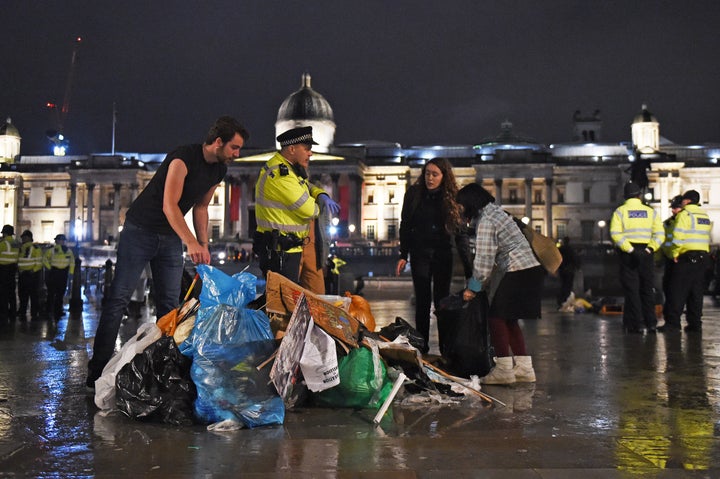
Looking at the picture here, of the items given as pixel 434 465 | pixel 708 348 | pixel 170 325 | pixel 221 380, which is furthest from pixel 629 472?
pixel 708 348

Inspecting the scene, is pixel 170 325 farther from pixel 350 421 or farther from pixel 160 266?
pixel 350 421

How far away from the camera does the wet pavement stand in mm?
3732

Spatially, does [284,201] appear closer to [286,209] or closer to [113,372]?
[286,209]

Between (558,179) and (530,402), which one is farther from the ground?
(558,179)

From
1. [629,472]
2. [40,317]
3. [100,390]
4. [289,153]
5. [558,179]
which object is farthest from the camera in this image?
[558,179]

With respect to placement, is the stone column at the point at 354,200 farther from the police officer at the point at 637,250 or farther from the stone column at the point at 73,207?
the police officer at the point at 637,250

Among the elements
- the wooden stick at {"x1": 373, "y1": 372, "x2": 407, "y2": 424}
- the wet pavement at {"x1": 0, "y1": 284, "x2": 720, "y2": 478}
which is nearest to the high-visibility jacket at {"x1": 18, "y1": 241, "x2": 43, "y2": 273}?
the wet pavement at {"x1": 0, "y1": 284, "x2": 720, "y2": 478}

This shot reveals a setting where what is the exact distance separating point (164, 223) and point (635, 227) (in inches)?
302

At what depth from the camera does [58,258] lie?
51.4 ft

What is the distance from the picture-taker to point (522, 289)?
6738 mm

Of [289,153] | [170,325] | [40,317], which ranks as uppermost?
[289,153]

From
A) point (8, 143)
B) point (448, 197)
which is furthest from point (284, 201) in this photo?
point (8, 143)

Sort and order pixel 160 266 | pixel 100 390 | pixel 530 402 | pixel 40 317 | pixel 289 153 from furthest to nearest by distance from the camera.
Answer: pixel 40 317 < pixel 289 153 < pixel 160 266 < pixel 530 402 < pixel 100 390

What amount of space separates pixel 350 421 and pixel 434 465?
1.18 metres
